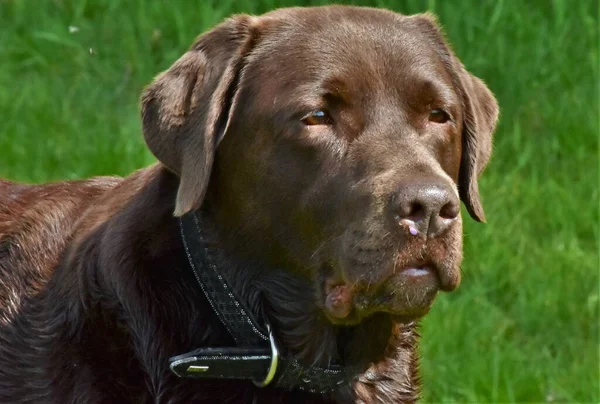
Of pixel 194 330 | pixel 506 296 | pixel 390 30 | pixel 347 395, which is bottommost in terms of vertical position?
pixel 506 296

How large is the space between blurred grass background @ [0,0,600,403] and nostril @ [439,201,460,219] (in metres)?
2.31

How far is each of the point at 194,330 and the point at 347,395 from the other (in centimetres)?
54

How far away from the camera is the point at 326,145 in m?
3.90

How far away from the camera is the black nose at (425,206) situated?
3607 mm

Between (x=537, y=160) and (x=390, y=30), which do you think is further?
(x=537, y=160)

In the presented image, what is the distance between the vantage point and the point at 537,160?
748cm

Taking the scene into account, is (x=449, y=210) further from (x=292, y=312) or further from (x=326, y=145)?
(x=292, y=312)

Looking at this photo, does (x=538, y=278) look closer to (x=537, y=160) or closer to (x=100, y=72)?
(x=537, y=160)

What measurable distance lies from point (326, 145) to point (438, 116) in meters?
0.42

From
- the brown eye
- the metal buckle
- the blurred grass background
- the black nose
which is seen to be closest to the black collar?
the metal buckle

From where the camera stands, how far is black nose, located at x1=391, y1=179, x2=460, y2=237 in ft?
11.8

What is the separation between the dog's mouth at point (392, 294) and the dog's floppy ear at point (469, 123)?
0.63 meters

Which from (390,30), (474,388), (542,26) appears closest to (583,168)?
(542,26)

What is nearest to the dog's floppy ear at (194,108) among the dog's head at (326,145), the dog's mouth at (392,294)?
the dog's head at (326,145)
